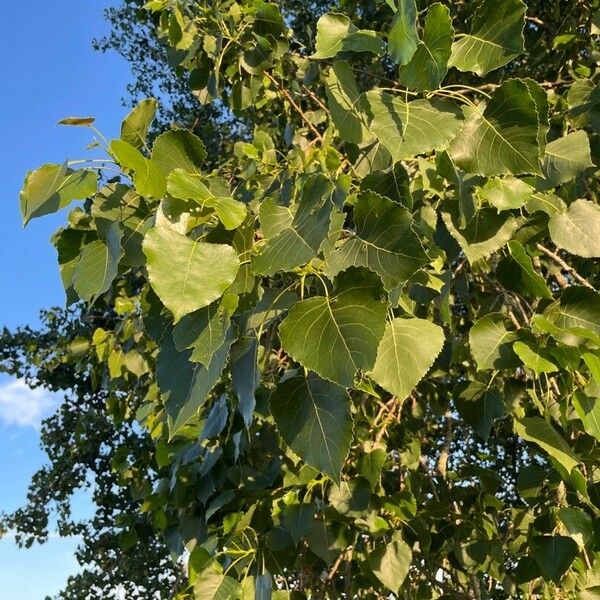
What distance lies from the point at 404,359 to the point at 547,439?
1.05ft

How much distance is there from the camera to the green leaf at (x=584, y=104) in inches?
62.5

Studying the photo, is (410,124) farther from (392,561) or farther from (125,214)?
(392,561)

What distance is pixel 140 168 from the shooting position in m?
0.78

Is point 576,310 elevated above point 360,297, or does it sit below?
below

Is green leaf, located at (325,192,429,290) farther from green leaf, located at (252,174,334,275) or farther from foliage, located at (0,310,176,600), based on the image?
foliage, located at (0,310,176,600)

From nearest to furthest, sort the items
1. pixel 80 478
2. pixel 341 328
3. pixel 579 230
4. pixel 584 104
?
pixel 341 328, pixel 579 230, pixel 584 104, pixel 80 478

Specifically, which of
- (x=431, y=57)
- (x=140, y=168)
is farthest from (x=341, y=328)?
(x=431, y=57)

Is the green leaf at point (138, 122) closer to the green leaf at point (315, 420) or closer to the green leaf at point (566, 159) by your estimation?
the green leaf at point (315, 420)

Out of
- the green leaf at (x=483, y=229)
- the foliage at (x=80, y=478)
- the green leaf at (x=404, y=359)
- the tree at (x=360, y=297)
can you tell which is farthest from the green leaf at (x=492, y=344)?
the foliage at (x=80, y=478)

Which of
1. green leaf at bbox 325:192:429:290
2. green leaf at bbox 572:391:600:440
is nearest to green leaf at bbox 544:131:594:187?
green leaf at bbox 572:391:600:440

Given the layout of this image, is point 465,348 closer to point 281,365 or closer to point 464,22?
point 281,365

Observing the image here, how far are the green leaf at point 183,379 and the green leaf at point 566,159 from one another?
713 millimetres

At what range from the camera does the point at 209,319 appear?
31.6 inches

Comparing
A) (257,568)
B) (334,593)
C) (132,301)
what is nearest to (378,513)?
(334,593)
